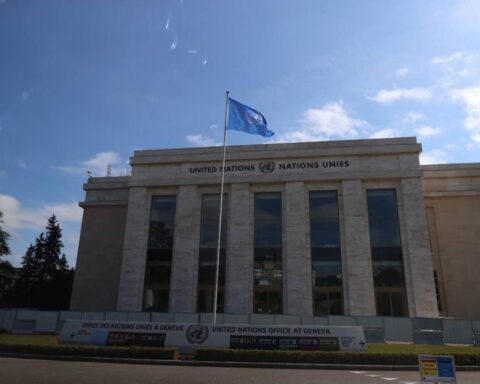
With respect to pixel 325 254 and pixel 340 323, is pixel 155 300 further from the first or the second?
pixel 340 323

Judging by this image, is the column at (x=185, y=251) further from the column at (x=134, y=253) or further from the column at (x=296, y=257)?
the column at (x=296, y=257)

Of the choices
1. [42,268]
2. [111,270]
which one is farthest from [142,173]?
[42,268]

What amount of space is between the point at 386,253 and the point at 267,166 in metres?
13.0

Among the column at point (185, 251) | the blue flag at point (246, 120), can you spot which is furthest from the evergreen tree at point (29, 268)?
the blue flag at point (246, 120)

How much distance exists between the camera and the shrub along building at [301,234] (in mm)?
34156

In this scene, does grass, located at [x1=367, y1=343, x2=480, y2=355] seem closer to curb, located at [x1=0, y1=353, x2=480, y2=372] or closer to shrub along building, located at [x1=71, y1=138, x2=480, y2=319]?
curb, located at [x1=0, y1=353, x2=480, y2=372]

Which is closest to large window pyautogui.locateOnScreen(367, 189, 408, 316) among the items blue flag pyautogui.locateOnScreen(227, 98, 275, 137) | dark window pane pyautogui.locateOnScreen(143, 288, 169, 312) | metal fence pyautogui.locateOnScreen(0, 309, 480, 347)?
metal fence pyautogui.locateOnScreen(0, 309, 480, 347)

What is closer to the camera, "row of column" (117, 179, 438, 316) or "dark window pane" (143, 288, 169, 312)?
"row of column" (117, 179, 438, 316)

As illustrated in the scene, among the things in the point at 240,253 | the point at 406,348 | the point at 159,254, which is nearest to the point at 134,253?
the point at 159,254

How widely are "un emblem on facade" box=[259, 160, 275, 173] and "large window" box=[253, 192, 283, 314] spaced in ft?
7.09

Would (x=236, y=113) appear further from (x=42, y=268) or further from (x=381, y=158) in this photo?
(x=42, y=268)

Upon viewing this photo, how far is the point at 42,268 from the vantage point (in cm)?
6950

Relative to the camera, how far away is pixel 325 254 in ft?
116

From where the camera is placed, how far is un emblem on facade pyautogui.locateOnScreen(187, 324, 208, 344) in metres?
20.7
